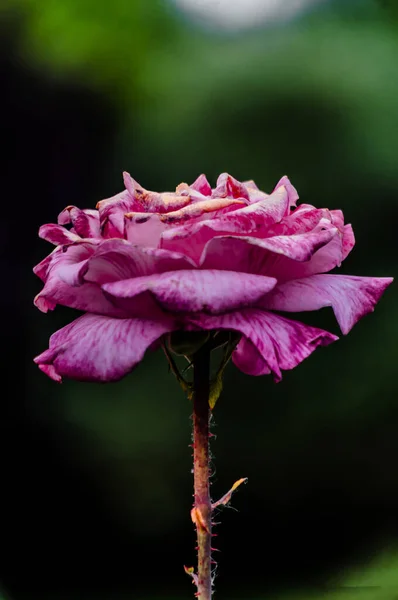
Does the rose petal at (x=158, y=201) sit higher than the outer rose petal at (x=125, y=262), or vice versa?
the rose petal at (x=158, y=201)

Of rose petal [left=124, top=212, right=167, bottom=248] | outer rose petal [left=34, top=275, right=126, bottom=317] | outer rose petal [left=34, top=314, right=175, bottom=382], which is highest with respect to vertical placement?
rose petal [left=124, top=212, right=167, bottom=248]

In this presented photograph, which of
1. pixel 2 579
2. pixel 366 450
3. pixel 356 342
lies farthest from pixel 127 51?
pixel 2 579

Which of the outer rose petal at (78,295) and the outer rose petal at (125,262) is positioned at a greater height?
the outer rose petal at (125,262)

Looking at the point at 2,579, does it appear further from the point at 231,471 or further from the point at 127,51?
the point at 127,51

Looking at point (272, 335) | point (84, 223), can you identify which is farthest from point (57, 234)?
point (272, 335)

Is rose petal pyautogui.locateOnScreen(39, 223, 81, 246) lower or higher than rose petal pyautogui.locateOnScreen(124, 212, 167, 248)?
lower

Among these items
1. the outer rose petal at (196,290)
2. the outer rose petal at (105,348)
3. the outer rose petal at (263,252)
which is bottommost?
the outer rose petal at (105,348)
